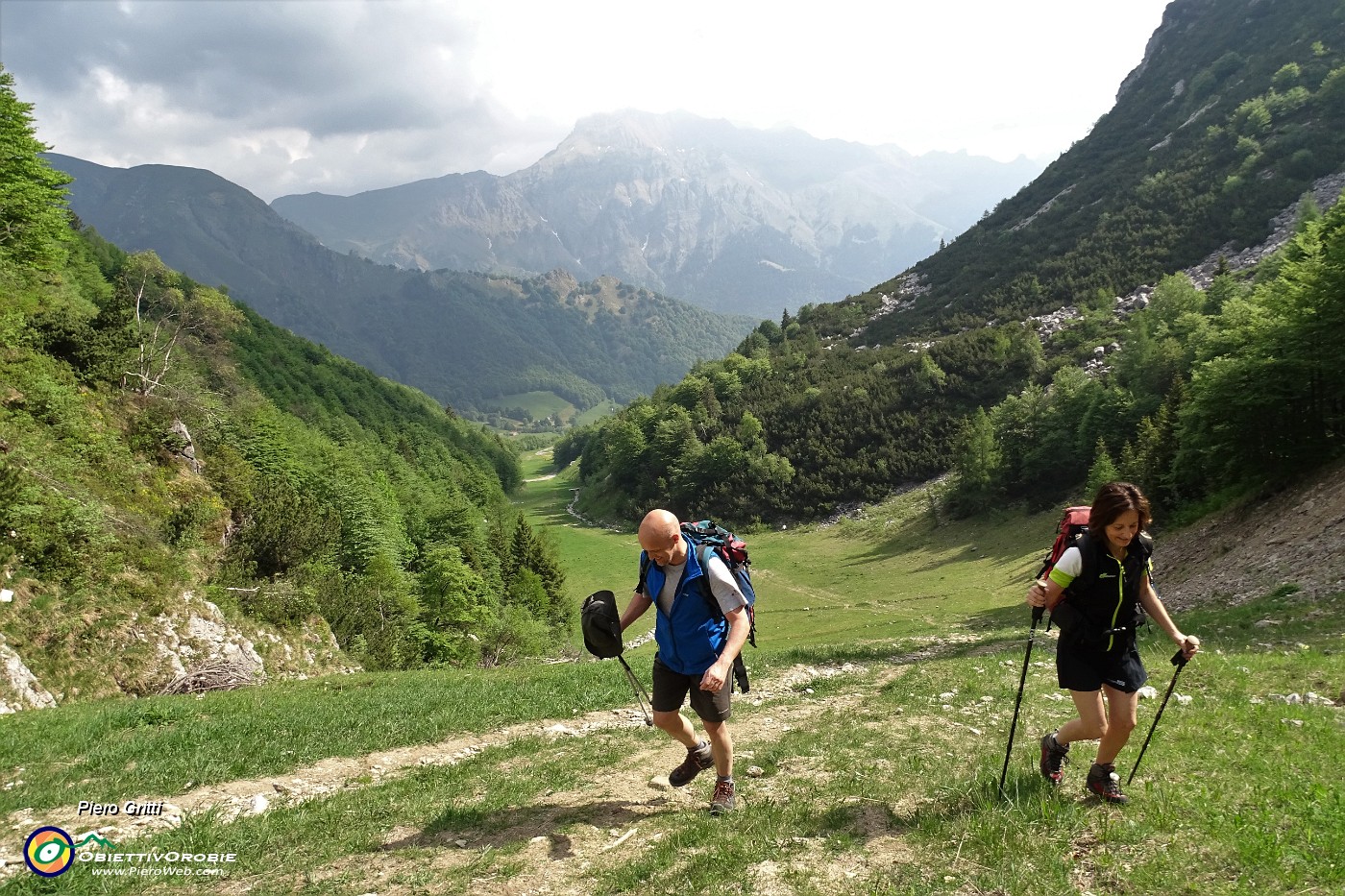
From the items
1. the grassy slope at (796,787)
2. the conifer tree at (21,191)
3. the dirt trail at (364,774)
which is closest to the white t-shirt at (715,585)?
the grassy slope at (796,787)

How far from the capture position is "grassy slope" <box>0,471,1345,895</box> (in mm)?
4746

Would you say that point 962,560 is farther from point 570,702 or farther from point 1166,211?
point 1166,211

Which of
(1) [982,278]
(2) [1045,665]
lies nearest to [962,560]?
(2) [1045,665]

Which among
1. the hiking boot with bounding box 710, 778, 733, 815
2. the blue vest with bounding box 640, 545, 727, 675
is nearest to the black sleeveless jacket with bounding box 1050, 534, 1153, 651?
the blue vest with bounding box 640, 545, 727, 675

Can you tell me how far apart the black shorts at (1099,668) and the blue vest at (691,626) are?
2867 mm

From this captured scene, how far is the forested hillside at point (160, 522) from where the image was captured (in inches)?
622

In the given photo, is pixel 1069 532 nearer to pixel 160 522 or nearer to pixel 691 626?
pixel 691 626

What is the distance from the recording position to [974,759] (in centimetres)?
725

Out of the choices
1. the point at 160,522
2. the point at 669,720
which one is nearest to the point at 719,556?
the point at 669,720

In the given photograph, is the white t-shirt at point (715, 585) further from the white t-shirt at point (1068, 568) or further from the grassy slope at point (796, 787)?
the white t-shirt at point (1068, 568)

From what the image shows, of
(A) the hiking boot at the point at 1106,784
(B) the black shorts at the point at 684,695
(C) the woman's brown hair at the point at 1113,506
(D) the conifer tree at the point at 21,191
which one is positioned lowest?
(A) the hiking boot at the point at 1106,784

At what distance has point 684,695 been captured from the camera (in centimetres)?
611

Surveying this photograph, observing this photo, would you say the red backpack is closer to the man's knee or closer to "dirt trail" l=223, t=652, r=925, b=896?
"dirt trail" l=223, t=652, r=925, b=896

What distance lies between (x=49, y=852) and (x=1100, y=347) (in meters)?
88.0
